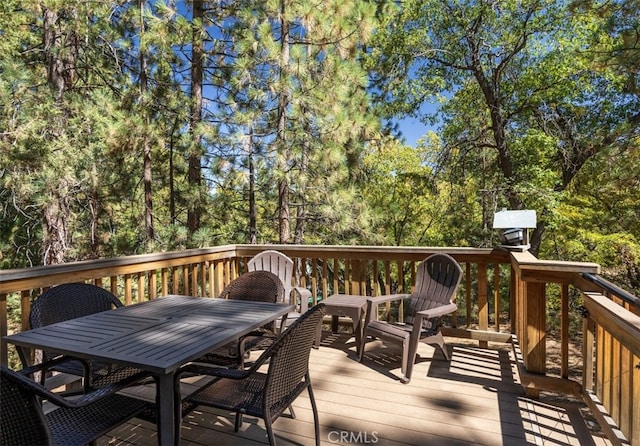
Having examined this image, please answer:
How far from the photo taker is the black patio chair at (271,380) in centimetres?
170

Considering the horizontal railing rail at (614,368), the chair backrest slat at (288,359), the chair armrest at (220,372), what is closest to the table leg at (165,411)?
the chair armrest at (220,372)

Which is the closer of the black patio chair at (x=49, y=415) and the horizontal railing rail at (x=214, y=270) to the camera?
the black patio chair at (x=49, y=415)

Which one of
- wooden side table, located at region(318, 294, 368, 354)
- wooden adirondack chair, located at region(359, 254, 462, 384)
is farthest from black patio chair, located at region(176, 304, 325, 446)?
wooden side table, located at region(318, 294, 368, 354)

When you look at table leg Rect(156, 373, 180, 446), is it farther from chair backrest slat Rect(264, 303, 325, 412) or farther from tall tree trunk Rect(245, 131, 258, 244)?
tall tree trunk Rect(245, 131, 258, 244)

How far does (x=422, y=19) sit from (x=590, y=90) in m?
4.22

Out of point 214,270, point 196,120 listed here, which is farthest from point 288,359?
point 196,120

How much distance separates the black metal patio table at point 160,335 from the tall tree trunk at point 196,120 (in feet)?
18.2

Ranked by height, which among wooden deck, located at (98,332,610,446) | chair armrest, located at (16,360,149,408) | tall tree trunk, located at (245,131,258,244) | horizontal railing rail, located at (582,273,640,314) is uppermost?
tall tree trunk, located at (245,131,258,244)

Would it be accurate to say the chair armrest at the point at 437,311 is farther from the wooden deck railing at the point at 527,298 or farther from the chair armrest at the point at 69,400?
the chair armrest at the point at 69,400

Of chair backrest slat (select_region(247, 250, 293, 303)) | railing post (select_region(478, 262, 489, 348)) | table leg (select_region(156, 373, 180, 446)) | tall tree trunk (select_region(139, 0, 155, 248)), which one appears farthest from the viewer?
tall tree trunk (select_region(139, 0, 155, 248))

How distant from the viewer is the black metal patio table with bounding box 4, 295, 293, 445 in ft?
5.15

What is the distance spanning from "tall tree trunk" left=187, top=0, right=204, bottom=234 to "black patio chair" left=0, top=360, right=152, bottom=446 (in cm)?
636

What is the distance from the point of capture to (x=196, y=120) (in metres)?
7.90

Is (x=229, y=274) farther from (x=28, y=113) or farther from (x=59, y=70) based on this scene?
(x=59, y=70)
